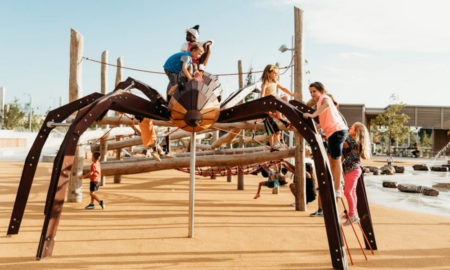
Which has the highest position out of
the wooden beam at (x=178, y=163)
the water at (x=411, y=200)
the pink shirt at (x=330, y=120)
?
the pink shirt at (x=330, y=120)

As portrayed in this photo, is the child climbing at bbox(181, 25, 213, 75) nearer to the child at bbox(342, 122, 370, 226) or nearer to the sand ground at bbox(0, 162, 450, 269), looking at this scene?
the child at bbox(342, 122, 370, 226)

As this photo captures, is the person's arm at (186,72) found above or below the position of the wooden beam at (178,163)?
above

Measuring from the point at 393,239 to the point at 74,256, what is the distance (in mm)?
5324

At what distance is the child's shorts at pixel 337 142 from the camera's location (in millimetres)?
4805

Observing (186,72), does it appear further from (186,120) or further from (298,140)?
(298,140)

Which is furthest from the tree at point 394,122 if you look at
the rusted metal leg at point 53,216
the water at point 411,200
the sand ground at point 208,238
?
the rusted metal leg at point 53,216

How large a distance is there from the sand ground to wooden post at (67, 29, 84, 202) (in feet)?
1.64

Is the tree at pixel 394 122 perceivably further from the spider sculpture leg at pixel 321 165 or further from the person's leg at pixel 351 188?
the spider sculpture leg at pixel 321 165

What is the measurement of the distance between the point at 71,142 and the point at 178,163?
3956 millimetres

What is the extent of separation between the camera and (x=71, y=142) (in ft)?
15.8

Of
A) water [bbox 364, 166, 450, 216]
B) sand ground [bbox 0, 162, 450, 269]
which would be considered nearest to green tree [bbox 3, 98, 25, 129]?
sand ground [bbox 0, 162, 450, 269]

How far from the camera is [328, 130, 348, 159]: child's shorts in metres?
4.80

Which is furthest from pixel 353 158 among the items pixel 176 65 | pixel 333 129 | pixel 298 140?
pixel 298 140

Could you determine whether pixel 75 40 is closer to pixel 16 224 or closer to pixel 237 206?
pixel 16 224
